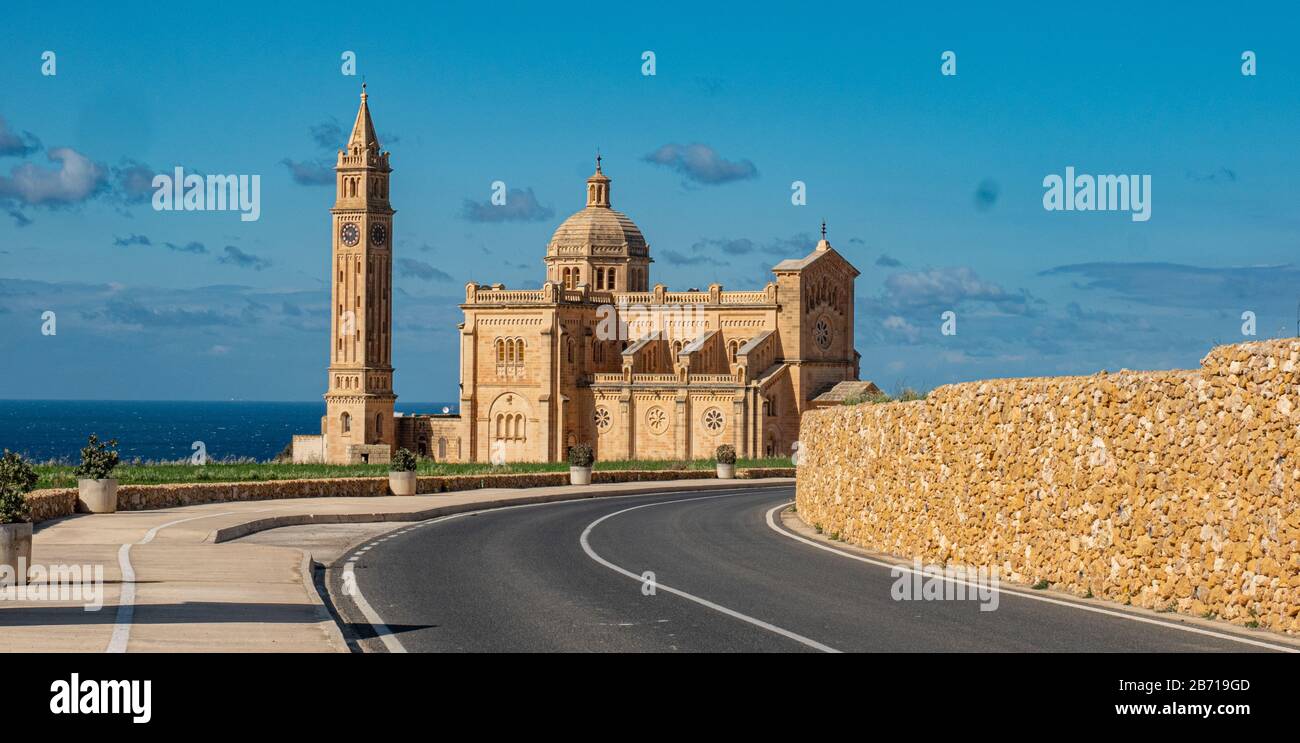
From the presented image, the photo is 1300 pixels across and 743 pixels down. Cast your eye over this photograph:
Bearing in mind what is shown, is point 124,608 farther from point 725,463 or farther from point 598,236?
point 598,236

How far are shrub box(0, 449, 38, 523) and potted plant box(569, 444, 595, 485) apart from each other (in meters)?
26.3

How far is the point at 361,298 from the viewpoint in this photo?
9938cm

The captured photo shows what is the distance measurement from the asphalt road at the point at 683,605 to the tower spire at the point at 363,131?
77216 mm

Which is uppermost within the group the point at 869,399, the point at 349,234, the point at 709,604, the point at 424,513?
the point at 349,234

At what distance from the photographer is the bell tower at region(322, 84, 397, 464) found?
321ft

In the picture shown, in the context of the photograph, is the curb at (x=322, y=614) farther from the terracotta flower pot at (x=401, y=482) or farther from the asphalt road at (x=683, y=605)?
the terracotta flower pot at (x=401, y=482)

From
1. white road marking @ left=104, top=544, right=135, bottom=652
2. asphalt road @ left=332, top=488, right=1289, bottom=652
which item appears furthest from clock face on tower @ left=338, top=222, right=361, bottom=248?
white road marking @ left=104, top=544, right=135, bottom=652

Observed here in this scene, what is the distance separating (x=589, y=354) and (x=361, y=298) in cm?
1560

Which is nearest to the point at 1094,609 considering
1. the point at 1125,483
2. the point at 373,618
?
the point at 1125,483

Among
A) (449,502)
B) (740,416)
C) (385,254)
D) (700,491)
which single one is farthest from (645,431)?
(449,502)
